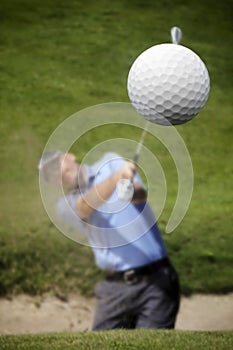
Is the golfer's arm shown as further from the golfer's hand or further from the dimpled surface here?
the dimpled surface

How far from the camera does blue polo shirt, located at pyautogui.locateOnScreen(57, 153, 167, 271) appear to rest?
566cm

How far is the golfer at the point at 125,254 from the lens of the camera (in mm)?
5586

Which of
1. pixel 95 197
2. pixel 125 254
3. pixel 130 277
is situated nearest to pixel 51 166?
pixel 95 197

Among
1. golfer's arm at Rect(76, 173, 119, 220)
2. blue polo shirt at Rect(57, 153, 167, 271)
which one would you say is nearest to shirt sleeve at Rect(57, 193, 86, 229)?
blue polo shirt at Rect(57, 153, 167, 271)

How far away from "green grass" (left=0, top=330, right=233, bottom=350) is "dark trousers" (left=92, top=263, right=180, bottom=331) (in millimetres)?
776

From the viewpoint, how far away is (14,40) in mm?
9430

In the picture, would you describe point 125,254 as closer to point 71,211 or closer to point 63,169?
point 71,211

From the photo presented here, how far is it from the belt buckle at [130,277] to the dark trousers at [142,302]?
0.9 inches

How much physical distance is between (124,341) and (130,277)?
3.61ft

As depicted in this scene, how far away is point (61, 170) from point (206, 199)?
9.19ft

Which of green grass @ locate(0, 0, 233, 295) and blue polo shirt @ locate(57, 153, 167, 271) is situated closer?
blue polo shirt @ locate(57, 153, 167, 271)

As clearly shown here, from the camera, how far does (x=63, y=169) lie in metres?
5.88

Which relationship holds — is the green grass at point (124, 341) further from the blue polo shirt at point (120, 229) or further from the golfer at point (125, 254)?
the blue polo shirt at point (120, 229)

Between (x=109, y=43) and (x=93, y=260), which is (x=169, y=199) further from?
(x=109, y=43)
